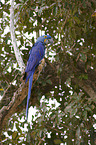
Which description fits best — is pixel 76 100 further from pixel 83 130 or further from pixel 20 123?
pixel 20 123

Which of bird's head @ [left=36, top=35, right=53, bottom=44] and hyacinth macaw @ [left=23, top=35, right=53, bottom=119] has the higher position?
bird's head @ [left=36, top=35, right=53, bottom=44]

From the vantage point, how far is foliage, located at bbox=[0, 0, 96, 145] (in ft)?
7.69

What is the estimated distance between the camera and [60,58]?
275cm

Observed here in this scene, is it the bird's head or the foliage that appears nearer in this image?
the foliage

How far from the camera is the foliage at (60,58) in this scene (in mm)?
2344

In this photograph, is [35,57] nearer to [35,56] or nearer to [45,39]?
[35,56]

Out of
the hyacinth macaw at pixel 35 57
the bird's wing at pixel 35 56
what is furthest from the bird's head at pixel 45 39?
the bird's wing at pixel 35 56

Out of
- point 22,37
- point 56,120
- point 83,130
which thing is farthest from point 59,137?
point 22,37

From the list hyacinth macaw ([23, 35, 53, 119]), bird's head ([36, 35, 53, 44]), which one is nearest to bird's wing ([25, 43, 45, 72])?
hyacinth macaw ([23, 35, 53, 119])

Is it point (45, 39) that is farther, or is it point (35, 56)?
point (45, 39)

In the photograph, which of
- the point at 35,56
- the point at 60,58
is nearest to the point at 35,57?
the point at 35,56

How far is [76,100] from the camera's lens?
2.29 m

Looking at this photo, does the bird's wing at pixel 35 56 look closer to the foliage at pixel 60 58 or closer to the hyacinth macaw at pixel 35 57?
the hyacinth macaw at pixel 35 57

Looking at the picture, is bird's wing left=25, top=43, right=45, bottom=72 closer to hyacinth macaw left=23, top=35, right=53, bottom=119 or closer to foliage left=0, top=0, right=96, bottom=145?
hyacinth macaw left=23, top=35, right=53, bottom=119
